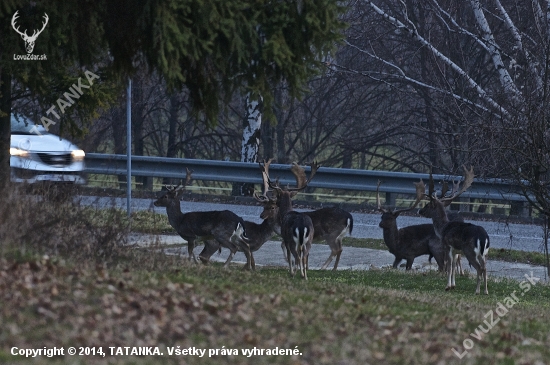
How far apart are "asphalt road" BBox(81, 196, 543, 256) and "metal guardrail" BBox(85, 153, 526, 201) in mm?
1007

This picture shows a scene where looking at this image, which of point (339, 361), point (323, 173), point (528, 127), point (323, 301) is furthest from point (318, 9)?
point (323, 173)

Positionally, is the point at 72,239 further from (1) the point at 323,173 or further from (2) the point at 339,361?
(1) the point at 323,173

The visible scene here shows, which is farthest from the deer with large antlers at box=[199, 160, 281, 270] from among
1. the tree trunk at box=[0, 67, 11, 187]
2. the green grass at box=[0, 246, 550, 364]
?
the green grass at box=[0, 246, 550, 364]

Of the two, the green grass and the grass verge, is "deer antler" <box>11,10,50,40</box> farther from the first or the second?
the grass verge

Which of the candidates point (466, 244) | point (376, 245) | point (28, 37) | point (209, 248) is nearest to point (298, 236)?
point (466, 244)

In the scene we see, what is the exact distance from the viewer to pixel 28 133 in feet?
63.5

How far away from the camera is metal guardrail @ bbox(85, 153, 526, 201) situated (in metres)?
22.0

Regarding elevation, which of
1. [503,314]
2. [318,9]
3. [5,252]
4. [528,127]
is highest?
[318,9]

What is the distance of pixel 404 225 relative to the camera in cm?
1970

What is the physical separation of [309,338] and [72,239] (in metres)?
3.91

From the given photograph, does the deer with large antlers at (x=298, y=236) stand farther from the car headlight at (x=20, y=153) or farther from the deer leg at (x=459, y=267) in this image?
the car headlight at (x=20, y=153)

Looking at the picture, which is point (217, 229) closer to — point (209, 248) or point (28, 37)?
point (209, 248)

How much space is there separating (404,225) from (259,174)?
452 centimetres

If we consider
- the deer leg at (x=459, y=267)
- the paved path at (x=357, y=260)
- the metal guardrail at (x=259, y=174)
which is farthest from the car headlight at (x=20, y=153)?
the deer leg at (x=459, y=267)
